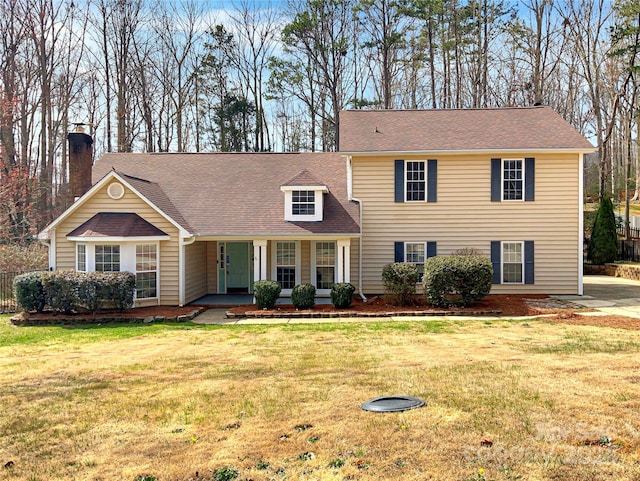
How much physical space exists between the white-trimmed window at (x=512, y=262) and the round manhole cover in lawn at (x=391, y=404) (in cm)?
1231

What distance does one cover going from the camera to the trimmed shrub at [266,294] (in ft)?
47.9

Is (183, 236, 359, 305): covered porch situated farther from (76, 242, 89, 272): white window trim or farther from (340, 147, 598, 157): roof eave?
(340, 147, 598, 157): roof eave

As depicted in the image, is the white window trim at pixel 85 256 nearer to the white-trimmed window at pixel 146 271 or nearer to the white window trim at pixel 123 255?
the white window trim at pixel 123 255

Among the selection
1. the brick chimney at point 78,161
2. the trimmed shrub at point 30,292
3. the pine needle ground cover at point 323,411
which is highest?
the brick chimney at point 78,161

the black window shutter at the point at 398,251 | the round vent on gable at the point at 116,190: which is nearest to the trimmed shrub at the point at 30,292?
the round vent on gable at the point at 116,190

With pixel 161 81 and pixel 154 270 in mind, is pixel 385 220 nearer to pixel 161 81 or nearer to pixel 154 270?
pixel 154 270

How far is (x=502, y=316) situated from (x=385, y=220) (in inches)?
208

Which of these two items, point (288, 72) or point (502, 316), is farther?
point (288, 72)

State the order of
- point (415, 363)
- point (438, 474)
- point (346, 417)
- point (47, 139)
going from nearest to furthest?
point (438, 474) → point (346, 417) → point (415, 363) → point (47, 139)

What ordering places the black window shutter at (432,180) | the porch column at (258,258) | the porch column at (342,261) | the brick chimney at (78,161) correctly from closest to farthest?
the porch column at (258,258), the porch column at (342,261), the black window shutter at (432,180), the brick chimney at (78,161)

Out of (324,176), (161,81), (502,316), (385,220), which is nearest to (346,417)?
(502,316)

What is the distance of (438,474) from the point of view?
13.4ft

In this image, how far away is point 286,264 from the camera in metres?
17.4

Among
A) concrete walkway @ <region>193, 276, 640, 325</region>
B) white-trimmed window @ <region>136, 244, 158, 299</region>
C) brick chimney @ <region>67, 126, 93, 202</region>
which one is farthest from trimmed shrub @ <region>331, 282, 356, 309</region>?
brick chimney @ <region>67, 126, 93, 202</region>
